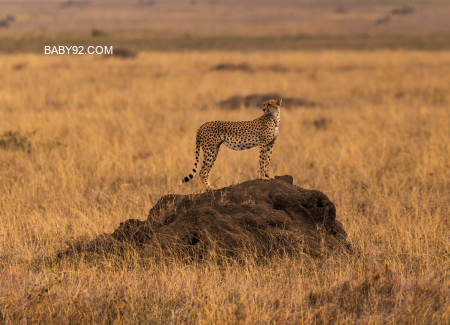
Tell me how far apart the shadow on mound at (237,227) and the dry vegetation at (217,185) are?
0.51 feet

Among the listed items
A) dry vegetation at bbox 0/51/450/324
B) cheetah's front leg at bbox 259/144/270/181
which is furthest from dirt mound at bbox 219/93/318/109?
cheetah's front leg at bbox 259/144/270/181

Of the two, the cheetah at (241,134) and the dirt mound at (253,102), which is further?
the dirt mound at (253,102)

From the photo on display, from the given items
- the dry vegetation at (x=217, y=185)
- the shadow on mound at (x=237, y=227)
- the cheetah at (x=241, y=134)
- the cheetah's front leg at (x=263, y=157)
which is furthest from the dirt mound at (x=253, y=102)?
the cheetah at (x=241, y=134)

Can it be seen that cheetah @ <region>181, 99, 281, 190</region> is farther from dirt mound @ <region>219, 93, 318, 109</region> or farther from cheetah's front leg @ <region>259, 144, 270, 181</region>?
dirt mound @ <region>219, 93, 318, 109</region>

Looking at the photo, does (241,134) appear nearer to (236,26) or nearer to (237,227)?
(237,227)

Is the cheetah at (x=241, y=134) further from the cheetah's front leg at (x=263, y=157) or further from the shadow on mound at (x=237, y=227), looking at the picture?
the shadow on mound at (x=237, y=227)

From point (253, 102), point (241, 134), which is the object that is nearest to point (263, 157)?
point (241, 134)

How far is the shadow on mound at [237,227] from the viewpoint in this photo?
5.34 meters

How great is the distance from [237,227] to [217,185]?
10.2 ft

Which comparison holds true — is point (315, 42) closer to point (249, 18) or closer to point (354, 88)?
point (354, 88)

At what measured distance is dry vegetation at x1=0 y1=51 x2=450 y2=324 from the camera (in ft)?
14.6

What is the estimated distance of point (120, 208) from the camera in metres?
7.18

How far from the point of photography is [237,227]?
5395mm

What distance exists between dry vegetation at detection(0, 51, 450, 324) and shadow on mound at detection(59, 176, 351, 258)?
0.16 metres
